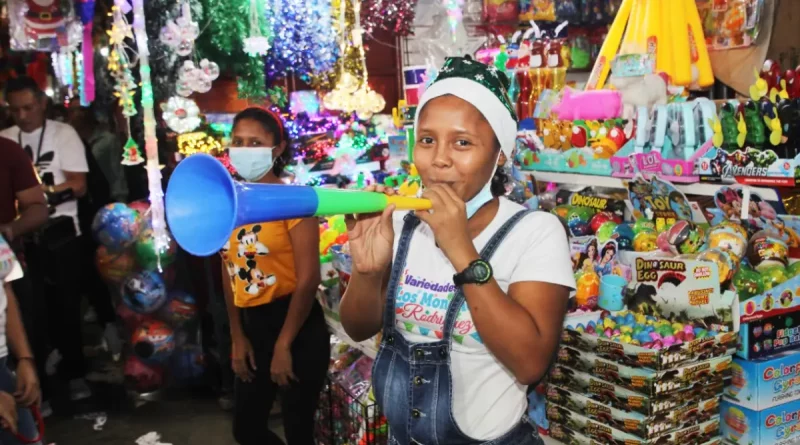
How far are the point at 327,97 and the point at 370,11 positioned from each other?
94 centimetres

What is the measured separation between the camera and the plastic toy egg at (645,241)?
2.46 metres

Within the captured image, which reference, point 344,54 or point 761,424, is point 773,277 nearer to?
point 761,424

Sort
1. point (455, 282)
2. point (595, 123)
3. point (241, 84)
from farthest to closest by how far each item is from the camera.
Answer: point (241, 84)
point (595, 123)
point (455, 282)

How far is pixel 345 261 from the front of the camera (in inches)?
111

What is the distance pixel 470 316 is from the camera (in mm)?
1261

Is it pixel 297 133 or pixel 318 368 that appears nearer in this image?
pixel 318 368

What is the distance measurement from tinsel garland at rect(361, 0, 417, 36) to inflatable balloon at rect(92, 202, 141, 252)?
2427mm

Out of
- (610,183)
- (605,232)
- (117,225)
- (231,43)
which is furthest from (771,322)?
(231,43)

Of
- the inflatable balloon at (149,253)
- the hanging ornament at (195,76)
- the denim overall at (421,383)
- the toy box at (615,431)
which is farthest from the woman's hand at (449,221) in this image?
the hanging ornament at (195,76)

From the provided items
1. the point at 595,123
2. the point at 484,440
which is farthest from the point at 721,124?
the point at 484,440

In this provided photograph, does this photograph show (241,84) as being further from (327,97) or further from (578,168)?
(578,168)

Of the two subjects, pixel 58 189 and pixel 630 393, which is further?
pixel 58 189

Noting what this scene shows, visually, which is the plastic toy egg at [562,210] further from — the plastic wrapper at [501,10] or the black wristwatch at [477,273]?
the plastic wrapper at [501,10]

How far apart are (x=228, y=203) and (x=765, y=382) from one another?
1725 mm
